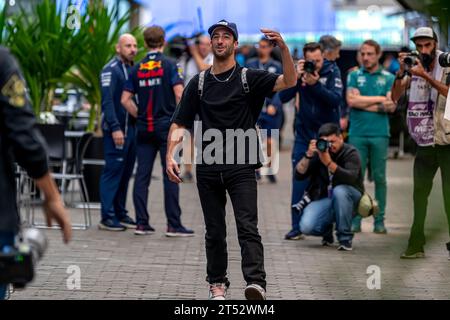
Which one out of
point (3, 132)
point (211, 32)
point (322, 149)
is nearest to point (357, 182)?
point (322, 149)

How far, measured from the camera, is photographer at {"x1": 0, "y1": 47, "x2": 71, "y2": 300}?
3338 mm

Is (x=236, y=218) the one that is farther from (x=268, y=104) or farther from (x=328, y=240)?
(x=268, y=104)

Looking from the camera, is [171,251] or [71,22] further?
[71,22]

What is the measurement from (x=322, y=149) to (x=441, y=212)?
301 inches

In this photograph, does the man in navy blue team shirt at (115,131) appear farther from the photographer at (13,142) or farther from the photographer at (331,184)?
the photographer at (13,142)

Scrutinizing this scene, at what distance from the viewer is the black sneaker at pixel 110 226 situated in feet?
34.9

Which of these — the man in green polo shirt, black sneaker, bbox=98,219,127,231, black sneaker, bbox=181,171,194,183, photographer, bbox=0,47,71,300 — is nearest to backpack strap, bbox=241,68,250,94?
photographer, bbox=0,47,71,300

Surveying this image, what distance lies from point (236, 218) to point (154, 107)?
3.84 meters

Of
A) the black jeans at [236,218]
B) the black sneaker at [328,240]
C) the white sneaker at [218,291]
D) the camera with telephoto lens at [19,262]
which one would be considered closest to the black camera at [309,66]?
the black sneaker at [328,240]

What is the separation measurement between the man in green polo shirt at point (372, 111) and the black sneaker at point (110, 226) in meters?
2.49

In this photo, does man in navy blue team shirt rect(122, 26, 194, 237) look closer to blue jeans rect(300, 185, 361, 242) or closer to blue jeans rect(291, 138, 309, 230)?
blue jeans rect(291, 138, 309, 230)

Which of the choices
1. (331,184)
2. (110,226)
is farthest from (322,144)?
(110,226)

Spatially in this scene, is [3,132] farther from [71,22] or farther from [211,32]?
[71,22]

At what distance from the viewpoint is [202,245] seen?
9.51 m
